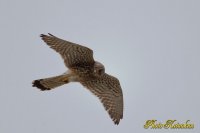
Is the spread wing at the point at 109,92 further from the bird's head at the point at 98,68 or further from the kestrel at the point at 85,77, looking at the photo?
the bird's head at the point at 98,68

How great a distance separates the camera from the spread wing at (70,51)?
15508mm

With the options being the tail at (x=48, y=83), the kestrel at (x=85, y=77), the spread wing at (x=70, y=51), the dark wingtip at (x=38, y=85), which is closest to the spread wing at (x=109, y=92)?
the kestrel at (x=85, y=77)

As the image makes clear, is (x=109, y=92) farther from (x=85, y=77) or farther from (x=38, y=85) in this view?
(x=38, y=85)

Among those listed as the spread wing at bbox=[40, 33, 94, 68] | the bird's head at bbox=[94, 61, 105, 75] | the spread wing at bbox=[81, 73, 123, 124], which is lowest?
the spread wing at bbox=[81, 73, 123, 124]

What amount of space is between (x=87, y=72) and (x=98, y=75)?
0.31m

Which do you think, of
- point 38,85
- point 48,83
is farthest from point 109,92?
point 38,85

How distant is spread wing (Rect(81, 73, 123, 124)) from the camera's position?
1590cm

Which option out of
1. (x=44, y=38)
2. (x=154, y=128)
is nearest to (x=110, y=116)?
(x=154, y=128)

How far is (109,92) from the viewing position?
1630cm

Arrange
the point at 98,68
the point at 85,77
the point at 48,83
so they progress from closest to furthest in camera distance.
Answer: the point at 48,83, the point at 98,68, the point at 85,77

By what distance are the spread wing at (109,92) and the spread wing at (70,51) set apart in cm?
63

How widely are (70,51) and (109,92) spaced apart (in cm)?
159

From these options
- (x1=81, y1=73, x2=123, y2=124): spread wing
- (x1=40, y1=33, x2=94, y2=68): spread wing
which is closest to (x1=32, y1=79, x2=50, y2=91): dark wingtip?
(x1=40, y1=33, x2=94, y2=68): spread wing

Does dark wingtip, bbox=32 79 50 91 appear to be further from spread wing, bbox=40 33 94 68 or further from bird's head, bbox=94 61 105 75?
bird's head, bbox=94 61 105 75
